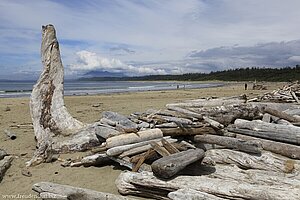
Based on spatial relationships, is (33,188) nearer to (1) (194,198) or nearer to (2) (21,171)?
(2) (21,171)

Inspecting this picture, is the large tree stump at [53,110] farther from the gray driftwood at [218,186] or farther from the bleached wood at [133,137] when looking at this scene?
the gray driftwood at [218,186]

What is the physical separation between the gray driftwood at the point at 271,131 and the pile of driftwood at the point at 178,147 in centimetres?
2

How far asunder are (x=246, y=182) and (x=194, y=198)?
1094 millimetres

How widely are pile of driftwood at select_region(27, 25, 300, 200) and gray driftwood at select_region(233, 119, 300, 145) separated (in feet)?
0.07

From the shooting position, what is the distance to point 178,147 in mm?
6688

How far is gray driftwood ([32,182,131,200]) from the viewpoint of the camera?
5.35 meters

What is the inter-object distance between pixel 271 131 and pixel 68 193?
15.3 ft

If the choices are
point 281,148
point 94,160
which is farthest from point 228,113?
point 94,160

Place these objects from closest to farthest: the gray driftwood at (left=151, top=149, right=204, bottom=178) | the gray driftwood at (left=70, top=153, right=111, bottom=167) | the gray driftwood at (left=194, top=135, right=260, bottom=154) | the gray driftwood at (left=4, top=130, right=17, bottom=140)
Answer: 1. the gray driftwood at (left=151, top=149, right=204, bottom=178)
2. the gray driftwood at (left=194, top=135, right=260, bottom=154)
3. the gray driftwood at (left=70, top=153, right=111, bottom=167)
4. the gray driftwood at (left=4, top=130, right=17, bottom=140)

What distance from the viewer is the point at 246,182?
537 centimetres

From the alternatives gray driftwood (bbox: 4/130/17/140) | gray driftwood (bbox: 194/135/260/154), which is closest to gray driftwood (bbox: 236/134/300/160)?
gray driftwood (bbox: 194/135/260/154)

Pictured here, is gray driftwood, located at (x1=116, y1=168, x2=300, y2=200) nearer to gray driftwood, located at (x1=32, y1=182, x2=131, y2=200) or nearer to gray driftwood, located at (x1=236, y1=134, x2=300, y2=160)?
gray driftwood, located at (x1=32, y1=182, x2=131, y2=200)

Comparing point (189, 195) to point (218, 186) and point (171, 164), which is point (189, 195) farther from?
point (171, 164)

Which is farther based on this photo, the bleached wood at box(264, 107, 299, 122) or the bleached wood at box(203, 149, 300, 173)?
the bleached wood at box(264, 107, 299, 122)
